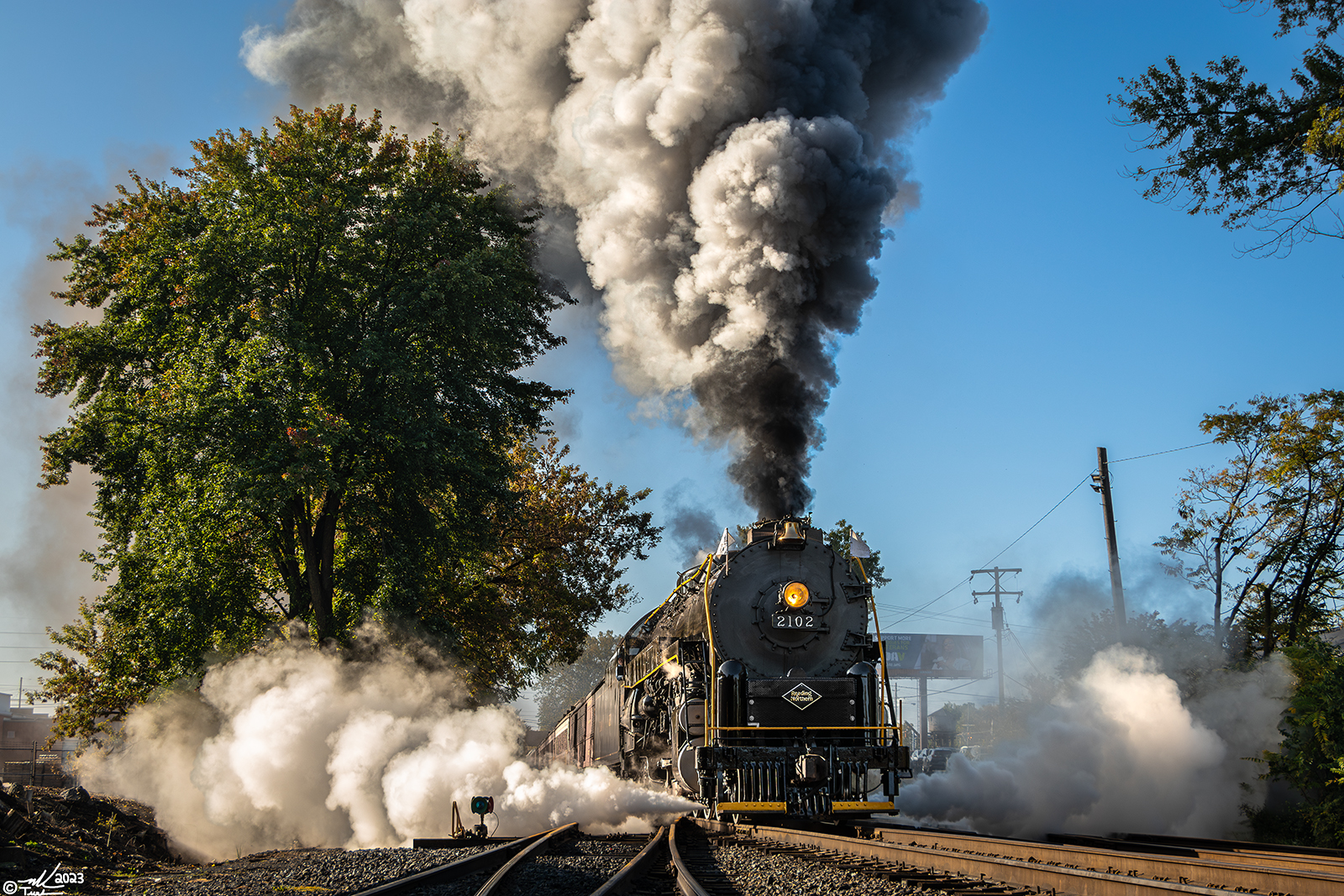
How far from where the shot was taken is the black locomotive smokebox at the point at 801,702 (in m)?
11.9

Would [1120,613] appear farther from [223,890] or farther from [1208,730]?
[223,890]

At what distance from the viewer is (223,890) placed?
7.56 m

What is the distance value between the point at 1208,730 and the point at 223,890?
14740 mm

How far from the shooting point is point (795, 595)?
12156mm

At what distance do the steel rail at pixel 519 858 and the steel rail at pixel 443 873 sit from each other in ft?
0.68

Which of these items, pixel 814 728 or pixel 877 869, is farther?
pixel 814 728

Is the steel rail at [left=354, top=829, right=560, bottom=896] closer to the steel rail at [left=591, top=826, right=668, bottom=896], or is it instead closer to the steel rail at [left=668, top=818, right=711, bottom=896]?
the steel rail at [left=591, top=826, right=668, bottom=896]

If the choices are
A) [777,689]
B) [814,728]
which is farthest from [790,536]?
[814,728]

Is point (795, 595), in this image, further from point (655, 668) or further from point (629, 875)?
point (629, 875)

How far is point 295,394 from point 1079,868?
610 inches

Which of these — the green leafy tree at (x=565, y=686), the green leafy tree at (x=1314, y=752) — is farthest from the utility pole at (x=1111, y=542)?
the green leafy tree at (x=565, y=686)

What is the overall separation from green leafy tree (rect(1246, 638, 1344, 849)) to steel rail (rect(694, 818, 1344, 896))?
655 cm

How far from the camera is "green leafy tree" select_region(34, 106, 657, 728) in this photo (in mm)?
17359

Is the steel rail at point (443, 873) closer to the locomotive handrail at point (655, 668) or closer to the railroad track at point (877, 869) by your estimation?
the railroad track at point (877, 869)
